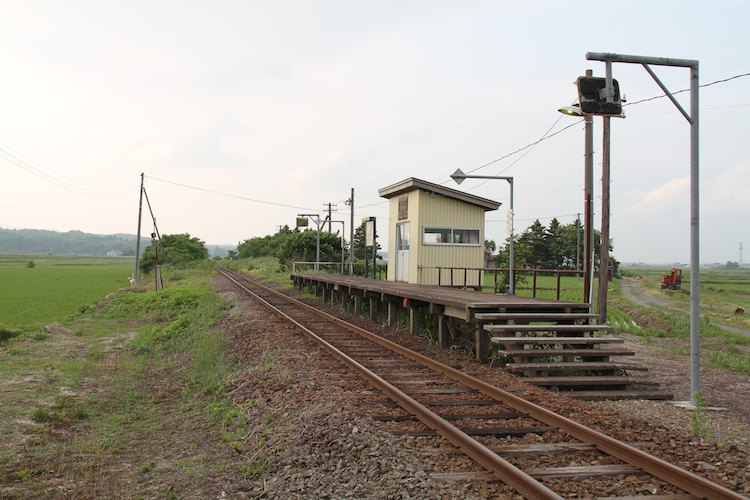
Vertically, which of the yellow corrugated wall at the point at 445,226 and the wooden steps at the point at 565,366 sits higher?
the yellow corrugated wall at the point at 445,226

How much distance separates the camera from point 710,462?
187 inches

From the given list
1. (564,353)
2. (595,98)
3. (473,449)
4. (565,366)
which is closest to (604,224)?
(564,353)

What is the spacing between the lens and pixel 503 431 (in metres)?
5.52

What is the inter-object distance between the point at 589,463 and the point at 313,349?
645 cm

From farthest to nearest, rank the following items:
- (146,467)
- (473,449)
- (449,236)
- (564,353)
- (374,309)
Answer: (449,236), (374,309), (564,353), (146,467), (473,449)

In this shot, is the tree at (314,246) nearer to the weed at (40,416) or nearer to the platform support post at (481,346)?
the platform support post at (481,346)

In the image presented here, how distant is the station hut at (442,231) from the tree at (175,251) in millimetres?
42481

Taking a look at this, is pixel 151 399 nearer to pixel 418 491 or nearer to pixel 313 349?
pixel 313 349

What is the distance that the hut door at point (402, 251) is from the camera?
63.1 ft

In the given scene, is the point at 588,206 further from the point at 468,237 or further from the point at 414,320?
the point at 468,237

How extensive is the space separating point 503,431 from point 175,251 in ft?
219

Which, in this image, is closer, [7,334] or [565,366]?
[565,366]

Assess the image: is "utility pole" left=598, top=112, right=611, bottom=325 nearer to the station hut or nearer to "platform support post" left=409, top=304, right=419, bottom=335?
"platform support post" left=409, top=304, right=419, bottom=335

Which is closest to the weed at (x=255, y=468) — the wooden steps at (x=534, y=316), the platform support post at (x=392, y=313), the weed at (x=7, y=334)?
the wooden steps at (x=534, y=316)
